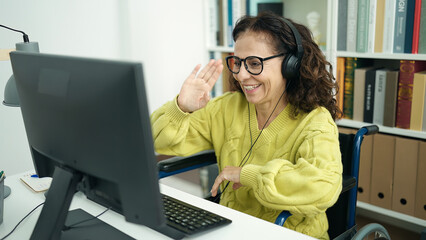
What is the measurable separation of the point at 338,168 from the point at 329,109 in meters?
0.30

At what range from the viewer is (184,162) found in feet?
4.74

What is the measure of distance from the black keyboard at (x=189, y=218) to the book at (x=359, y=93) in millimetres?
1376

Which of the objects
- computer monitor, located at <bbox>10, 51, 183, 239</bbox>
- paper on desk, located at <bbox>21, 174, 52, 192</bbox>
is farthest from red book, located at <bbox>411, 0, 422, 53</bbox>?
paper on desk, located at <bbox>21, 174, 52, 192</bbox>

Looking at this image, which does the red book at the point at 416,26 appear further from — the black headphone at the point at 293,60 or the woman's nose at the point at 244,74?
the woman's nose at the point at 244,74

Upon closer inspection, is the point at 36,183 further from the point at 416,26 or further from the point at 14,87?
the point at 416,26

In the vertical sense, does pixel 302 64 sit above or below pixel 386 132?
above

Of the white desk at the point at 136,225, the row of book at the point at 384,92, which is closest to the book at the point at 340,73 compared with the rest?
the row of book at the point at 384,92

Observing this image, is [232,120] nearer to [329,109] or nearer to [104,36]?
[329,109]

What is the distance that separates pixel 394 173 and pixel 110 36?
5.69ft

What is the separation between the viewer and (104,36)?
2.48m

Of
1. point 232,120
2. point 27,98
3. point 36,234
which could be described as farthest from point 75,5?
point 36,234

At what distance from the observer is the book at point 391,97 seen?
6.60ft

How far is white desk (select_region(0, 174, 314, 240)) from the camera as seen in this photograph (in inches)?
38.5

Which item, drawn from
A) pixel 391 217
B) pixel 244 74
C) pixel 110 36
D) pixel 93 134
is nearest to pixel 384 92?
pixel 391 217
